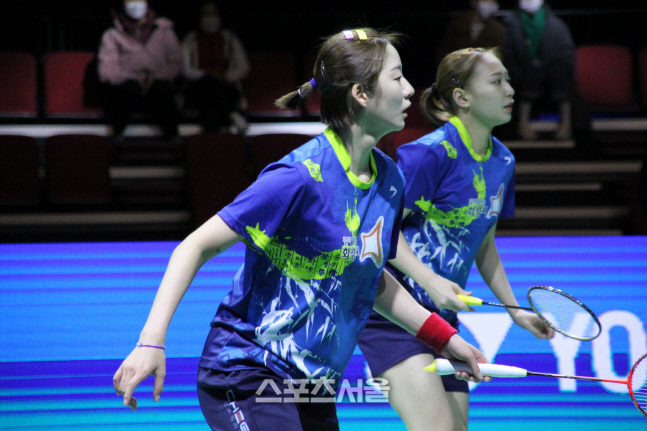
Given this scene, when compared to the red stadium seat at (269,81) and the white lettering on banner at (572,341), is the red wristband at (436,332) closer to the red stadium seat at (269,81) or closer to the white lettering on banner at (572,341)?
the white lettering on banner at (572,341)

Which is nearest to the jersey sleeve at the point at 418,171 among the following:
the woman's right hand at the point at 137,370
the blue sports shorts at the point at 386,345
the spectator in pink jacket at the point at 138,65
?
the blue sports shorts at the point at 386,345

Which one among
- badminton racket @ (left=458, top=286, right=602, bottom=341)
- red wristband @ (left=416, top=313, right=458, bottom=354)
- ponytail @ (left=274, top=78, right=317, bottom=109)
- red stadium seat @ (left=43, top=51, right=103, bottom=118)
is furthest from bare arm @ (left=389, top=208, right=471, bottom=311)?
red stadium seat @ (left=43, top=51, right=103, bottom=118)

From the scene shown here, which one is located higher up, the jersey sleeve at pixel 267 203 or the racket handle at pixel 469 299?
the jersey sleeve at pixel 267 203

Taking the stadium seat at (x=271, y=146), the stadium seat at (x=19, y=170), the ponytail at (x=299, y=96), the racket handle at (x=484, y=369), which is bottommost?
the stadium seat at (x=19, y=170)

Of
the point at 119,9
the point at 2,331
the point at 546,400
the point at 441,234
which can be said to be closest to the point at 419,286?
the point at 441,234

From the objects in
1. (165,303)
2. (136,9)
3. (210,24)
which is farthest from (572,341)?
(136,9)

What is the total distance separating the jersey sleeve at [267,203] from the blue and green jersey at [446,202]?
0.86 m

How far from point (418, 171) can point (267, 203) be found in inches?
37.5

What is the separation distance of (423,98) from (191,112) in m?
3.63

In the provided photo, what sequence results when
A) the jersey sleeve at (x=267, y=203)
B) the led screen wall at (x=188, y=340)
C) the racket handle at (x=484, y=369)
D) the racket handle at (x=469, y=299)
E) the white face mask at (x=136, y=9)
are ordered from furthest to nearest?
the white face mask at (x=136, y=9) → the led screen wall at (x=188, y=340) → the racket handle at (x=469, y=299) → the racket handle at (x=484, y=369) → the jersey sleeve at (x=267, y=203)

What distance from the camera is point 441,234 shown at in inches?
101

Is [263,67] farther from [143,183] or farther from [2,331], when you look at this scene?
[2,331]

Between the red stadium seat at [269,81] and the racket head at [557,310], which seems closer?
the racket head at [557,310]

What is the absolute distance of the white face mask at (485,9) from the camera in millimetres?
5684
